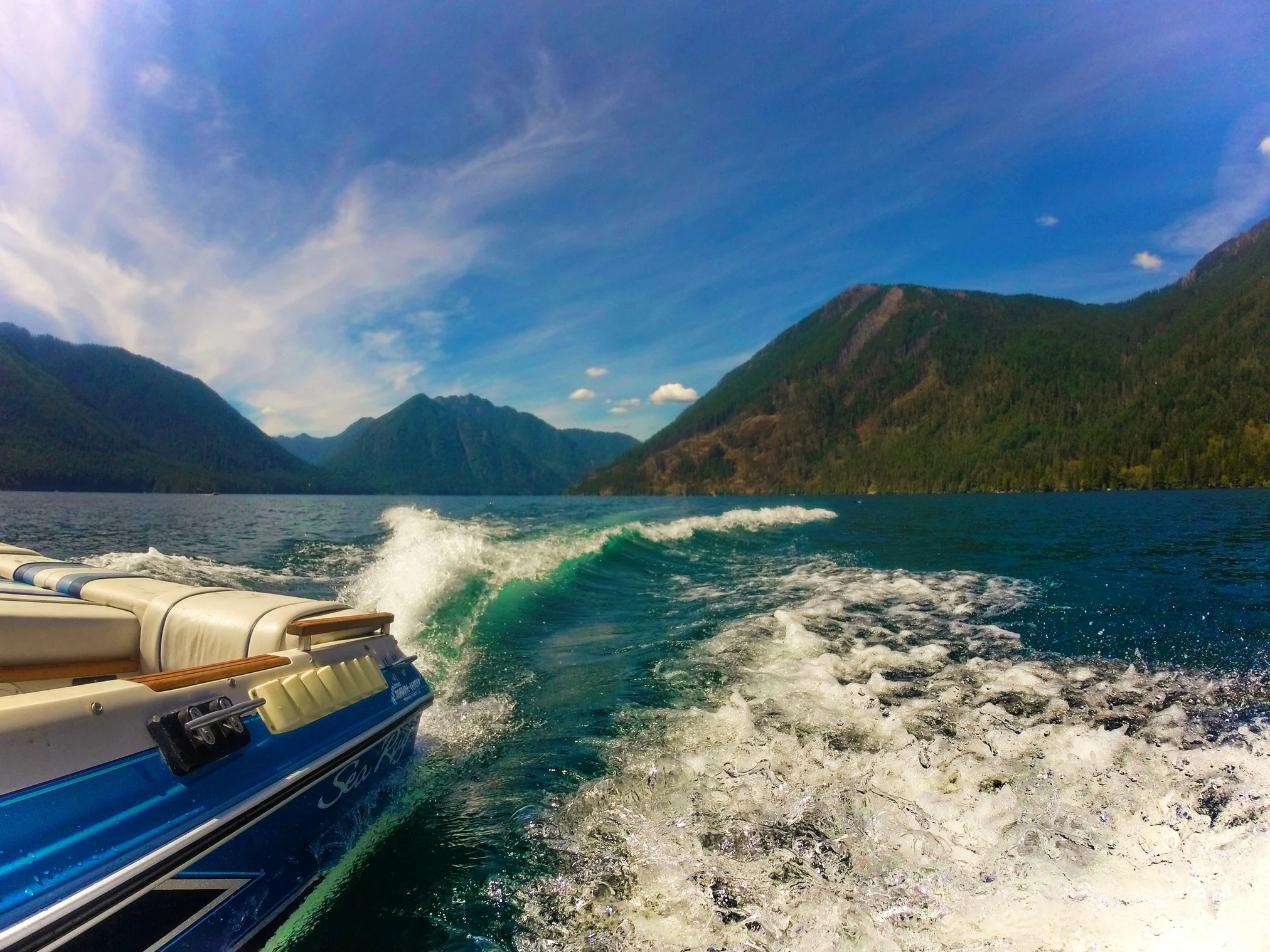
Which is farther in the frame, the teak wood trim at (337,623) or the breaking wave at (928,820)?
the teak wood trim at (337,623)

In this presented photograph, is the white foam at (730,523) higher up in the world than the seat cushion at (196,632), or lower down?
lower down

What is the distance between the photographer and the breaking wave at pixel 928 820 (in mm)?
3270

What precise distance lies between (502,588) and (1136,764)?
473 inches

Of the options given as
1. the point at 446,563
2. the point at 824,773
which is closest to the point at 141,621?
the point at 824,773

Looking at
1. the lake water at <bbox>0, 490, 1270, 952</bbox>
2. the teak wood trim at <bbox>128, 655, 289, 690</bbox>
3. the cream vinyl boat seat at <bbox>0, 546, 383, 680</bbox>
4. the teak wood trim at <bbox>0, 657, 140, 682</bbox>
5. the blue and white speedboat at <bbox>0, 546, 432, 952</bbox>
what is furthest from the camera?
the cream vinyl boat seat at <bbox>0, 546, 383, 680</bbox>

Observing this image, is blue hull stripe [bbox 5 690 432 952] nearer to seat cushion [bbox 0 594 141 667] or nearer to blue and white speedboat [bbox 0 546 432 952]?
blue and white speedboat [bbox 0 546 432 952]

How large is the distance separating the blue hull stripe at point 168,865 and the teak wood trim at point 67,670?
1625 millimetres

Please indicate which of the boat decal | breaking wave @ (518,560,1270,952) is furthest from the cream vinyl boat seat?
breaking wave @ (518,560,1270,952)

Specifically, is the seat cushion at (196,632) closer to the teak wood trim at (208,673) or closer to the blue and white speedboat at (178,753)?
the blue and white speedboat at (178,753)

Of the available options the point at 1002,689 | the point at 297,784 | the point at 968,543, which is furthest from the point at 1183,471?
the point at 297,784

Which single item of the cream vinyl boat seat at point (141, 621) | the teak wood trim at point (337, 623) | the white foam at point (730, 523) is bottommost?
the white foam at point (730, 523)

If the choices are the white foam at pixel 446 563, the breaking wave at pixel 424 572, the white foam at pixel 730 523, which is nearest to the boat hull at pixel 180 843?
the breaking wave at pixel 424 572

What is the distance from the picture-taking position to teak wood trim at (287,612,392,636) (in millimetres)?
4574

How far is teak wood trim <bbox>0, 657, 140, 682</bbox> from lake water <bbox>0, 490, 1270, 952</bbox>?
7.52ft
